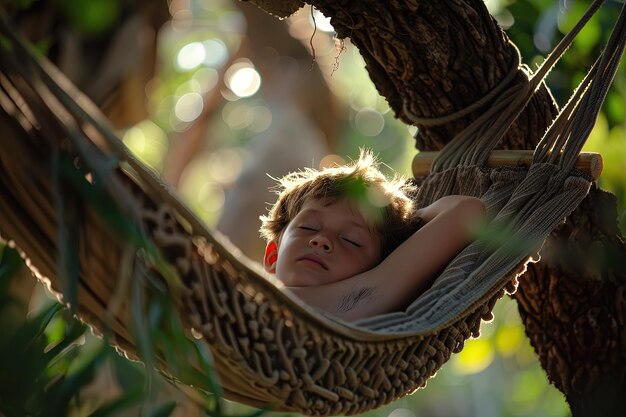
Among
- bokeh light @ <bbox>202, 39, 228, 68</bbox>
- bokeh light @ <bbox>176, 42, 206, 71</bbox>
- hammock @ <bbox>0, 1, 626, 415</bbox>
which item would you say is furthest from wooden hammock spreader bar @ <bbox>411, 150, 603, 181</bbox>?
bokeh light @ <bbox>176, 42, 206, 71</bbox>

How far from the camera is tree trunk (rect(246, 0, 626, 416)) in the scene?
1.51 meters

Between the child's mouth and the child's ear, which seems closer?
the child's mouth

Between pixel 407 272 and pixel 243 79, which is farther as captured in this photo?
pixel 243 79

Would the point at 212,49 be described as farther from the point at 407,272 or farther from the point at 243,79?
the point at 407,272

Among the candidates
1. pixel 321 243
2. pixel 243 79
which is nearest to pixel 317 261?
pixel 321 243

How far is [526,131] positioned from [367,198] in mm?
390

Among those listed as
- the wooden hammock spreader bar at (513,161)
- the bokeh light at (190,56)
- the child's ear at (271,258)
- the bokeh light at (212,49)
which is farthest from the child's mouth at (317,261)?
the bokeh light at (190,56)

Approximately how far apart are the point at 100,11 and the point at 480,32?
1.03 meters

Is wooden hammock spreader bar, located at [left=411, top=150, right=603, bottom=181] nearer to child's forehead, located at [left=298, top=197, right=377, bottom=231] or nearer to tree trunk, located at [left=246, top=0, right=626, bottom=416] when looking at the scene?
tree trunk, located at [left=246, top=0, right=626, bottom=416]

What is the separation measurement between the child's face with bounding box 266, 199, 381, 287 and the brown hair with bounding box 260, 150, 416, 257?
0.02 meters

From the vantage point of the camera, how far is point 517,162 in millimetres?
1481

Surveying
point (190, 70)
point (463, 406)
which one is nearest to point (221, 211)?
point (190, 70)

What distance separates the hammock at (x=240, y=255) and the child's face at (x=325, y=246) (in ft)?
0.53

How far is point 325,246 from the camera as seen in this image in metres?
1.39
